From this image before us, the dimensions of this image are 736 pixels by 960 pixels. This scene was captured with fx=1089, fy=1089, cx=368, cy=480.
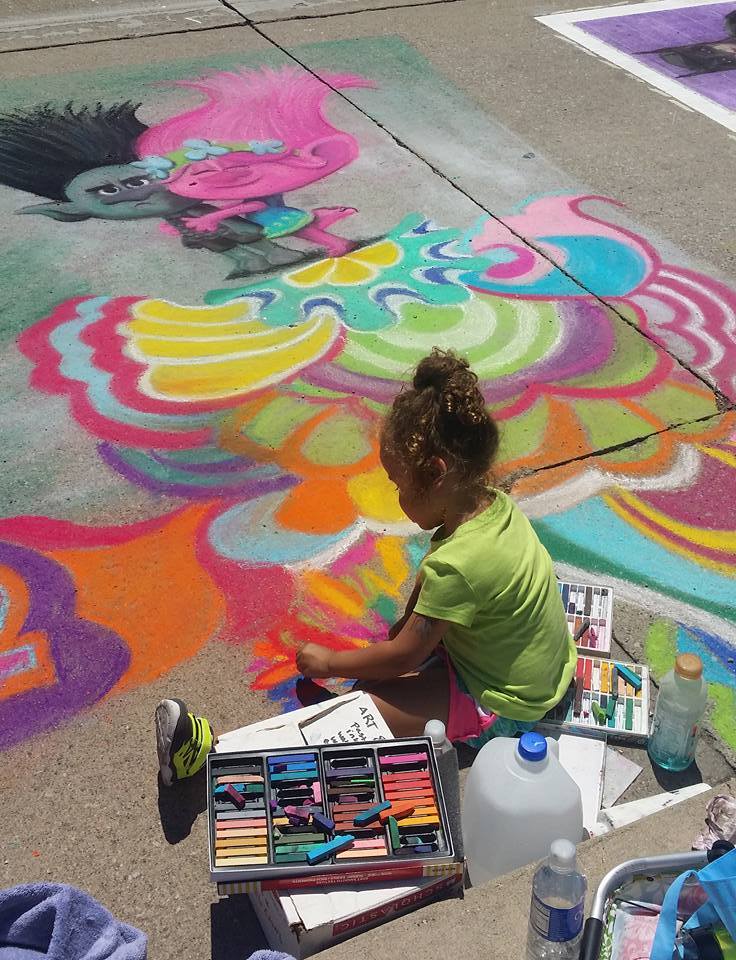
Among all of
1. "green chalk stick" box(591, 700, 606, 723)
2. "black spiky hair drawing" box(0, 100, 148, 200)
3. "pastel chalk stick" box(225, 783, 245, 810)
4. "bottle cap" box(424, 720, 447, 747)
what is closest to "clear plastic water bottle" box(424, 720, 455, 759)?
"bottle cap" box(424, 720, 447, 747)

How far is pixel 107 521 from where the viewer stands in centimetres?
385

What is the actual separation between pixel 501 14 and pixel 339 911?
24.7 feet

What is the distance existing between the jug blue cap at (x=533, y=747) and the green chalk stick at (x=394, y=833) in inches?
13.6

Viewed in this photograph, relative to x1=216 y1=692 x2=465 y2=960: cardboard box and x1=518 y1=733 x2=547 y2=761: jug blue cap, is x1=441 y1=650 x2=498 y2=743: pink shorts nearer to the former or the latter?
x1=518 y1=733 x2=547 y2=761: jug blue cap

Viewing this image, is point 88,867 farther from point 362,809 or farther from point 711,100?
point 711,100

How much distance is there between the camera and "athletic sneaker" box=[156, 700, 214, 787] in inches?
112

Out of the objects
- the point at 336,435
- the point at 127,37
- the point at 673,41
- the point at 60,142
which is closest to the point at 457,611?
the point at 336,435

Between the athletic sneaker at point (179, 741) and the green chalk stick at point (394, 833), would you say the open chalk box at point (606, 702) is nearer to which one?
the green chalk stick at point (394, 833)

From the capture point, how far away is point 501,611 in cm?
286

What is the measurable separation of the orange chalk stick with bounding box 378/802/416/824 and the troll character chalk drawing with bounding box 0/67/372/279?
10.7ft

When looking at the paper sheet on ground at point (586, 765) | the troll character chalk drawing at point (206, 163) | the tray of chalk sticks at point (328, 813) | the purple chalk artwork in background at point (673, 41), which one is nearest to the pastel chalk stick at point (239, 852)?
the tray of chalk sticks at point (328, 813)

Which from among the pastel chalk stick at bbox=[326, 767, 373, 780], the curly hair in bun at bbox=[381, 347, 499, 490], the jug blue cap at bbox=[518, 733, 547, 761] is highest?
the curly hair in bun at bbox=[381, 347, 499, 490]

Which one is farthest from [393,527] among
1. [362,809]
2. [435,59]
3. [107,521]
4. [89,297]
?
[435,59]

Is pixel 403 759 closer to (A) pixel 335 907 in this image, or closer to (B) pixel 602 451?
(A) pixel 335 907
